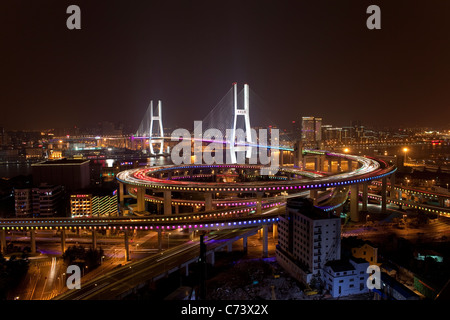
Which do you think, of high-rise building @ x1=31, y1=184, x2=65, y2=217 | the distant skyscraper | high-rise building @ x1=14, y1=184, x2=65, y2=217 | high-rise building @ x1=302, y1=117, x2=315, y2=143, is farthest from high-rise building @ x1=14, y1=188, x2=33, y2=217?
high-rise building @ x1=302, y1=117, x2=315, y2=143

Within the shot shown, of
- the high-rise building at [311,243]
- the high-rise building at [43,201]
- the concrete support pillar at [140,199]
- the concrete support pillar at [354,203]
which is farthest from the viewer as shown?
the high-rise building at [43,201]

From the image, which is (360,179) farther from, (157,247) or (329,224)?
(157,247)

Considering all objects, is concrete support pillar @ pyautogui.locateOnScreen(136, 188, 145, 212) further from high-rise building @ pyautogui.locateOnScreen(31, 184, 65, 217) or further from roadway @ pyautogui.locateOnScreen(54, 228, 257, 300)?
roadway @ pyautogui.locateOnScreen(54, 228, 257, 300)

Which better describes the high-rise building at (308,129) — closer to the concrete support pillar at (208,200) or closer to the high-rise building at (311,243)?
the concrete support pillar at (208,200)

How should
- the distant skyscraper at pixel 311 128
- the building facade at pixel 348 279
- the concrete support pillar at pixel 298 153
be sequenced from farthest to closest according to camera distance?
the distant skyscraper at pixel 311 128, the concrete support pillar at pixel 298 153, the building facade at pixel 348 279

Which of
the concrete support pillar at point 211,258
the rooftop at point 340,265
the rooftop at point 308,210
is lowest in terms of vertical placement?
the concrete support pillar at point 211,258

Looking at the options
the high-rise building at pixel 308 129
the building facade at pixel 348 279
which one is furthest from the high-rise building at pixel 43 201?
the high-rise building at pixel 308 129

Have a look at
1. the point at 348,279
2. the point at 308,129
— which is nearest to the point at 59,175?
the point at 348,279
